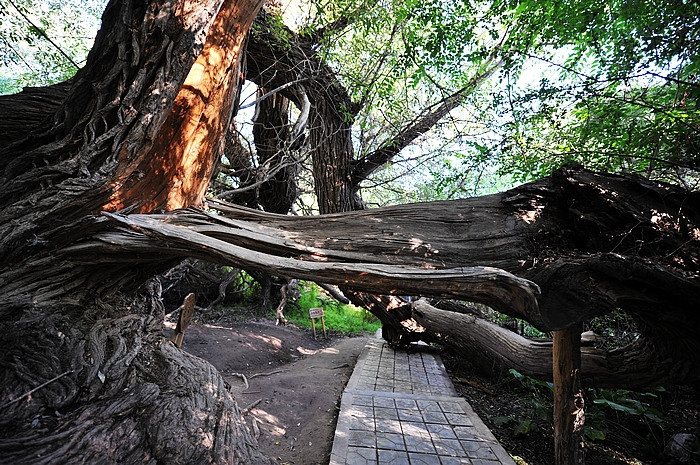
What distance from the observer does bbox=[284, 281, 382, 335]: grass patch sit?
34.5 feet

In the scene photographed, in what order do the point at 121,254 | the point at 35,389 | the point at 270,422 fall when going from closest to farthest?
the point at 35,389
the point at 121,254
the point at 270,422

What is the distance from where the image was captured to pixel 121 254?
2537 mm

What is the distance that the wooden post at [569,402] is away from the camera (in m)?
2.96

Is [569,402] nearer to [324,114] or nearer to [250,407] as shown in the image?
[250,407]

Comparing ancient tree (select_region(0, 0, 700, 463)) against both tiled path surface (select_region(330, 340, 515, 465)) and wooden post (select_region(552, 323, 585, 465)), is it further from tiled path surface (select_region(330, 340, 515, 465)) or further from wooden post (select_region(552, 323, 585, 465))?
tiled path surface (select_region(330, 340, 515, 465))

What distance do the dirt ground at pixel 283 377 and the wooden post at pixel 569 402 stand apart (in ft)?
6.84

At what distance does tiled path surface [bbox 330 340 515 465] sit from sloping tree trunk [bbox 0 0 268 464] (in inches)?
51.5

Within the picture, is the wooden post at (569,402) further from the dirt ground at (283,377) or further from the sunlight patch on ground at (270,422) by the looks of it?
the sunlight patch on ground at (270,422)

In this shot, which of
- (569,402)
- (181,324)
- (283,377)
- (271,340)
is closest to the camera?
(569,402)

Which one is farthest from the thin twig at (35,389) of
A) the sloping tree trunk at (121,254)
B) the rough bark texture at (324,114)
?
the rough bark texture at (324,114)

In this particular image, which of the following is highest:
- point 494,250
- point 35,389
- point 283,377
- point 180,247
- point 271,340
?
point 494,250

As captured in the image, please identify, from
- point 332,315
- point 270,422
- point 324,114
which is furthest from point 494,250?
point 332,315

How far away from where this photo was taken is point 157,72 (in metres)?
2.47

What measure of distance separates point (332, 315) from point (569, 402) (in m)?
9.11
